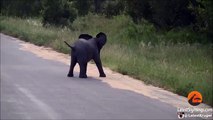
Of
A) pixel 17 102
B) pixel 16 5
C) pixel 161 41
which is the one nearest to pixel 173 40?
pixel 161 41

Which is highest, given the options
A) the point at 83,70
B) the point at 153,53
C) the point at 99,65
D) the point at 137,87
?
the point at 99,65

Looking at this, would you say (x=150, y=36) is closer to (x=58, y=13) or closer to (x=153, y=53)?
(x=153, y=53)

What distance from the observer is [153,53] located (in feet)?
69.9

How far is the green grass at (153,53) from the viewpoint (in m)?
14.0

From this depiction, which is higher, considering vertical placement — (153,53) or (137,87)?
(137,87)

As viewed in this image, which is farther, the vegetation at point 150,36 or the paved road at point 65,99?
the vegetation at point 150,36

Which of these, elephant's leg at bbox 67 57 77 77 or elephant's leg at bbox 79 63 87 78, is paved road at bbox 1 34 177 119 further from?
elephant's leg at bbox 67 57 77 77

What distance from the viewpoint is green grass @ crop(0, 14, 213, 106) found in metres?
14.0

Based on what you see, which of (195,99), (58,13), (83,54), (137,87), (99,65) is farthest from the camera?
(58,13)

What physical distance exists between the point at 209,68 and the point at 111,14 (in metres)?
25.9

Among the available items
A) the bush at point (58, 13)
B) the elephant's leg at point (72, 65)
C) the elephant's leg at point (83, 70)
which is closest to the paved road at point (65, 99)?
the elephant's leg at point (83, 70)

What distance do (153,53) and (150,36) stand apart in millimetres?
7046

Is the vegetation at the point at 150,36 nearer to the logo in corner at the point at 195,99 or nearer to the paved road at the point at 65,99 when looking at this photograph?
the logo in corner at the point at 195,99

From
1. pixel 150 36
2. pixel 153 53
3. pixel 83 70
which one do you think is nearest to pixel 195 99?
pixel 83 70
